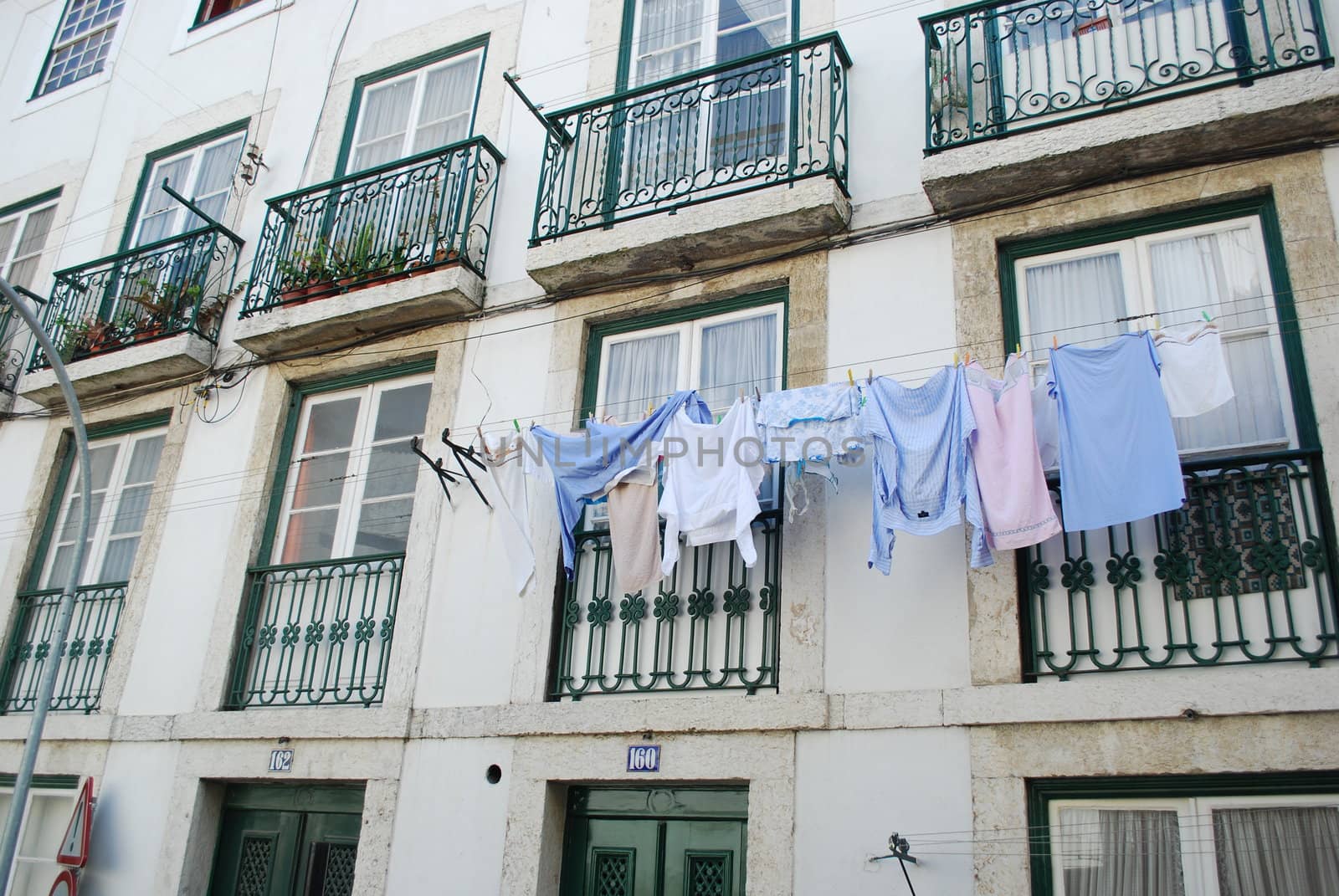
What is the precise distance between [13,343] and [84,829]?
5483 millimetres

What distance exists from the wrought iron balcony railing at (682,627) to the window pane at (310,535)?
222cm

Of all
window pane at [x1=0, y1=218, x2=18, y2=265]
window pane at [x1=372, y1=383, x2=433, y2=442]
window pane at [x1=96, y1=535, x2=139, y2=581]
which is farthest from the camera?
window pane at [x1=0, y1=218, x2=18, y2=265]

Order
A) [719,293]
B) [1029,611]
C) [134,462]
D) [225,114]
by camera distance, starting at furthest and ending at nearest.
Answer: [225,114]
[134,462]
[719,293]
[1029,611]

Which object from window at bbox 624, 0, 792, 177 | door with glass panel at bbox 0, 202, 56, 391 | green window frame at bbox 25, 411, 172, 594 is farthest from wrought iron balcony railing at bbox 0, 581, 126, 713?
window at bbox 624, 0, 792, 177

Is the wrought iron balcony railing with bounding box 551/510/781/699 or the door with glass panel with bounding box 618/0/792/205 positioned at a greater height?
the door with glass panel with bounding box 618/0/792/205

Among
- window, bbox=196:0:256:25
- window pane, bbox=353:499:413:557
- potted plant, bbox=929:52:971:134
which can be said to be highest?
window, bbox=196:0:256:25

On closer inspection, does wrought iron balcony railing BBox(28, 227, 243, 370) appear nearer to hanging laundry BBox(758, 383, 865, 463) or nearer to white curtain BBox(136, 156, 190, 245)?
white curtain BBox(136, 156, 190, 245)

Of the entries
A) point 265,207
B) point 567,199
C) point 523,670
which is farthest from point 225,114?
point 523,670

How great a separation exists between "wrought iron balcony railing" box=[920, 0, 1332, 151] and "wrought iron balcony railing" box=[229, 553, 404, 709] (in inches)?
183

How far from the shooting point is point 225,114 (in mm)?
11008

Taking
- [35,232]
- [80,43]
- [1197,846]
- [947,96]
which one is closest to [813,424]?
[947,96]

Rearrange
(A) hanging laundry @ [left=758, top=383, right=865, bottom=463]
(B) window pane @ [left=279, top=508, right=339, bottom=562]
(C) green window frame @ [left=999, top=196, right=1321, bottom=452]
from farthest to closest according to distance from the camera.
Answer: (B) window pane @ [left=279, top=508, right=339, bottom=562], (A) hanging laundry @ [left=758, top=383, right=865, bottom=463], (C) green window frame @ [left=999, top=196, right=1321, bottom=452]

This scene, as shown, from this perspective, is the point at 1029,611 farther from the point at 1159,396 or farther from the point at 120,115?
the point at 120,115

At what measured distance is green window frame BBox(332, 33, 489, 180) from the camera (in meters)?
9.68
